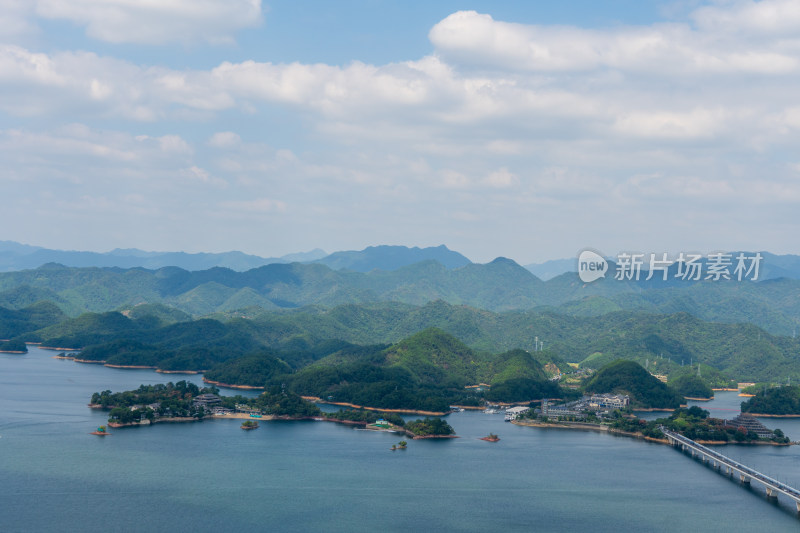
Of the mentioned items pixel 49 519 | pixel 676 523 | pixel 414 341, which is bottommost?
pixel 49 519

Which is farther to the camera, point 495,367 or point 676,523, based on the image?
point 495,367

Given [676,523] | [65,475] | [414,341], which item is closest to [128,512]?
[65,475]

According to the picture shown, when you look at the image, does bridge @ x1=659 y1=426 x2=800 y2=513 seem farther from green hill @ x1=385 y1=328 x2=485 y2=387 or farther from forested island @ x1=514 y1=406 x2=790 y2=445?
green hill @ x1=385 y1=328 x2=485 y2=387

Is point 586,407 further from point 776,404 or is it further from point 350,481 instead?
point 350,481

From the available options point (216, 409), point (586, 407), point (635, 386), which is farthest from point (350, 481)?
point (635, 386)

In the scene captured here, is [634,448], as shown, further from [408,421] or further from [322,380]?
[322,380]

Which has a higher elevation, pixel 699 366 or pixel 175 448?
pixel 699 366

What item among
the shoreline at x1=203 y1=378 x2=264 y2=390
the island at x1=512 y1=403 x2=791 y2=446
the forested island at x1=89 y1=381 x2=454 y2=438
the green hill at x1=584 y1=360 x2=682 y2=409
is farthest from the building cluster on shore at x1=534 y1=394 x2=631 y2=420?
the shoreline at x1=203 y1=378 x2=264 y2=390
